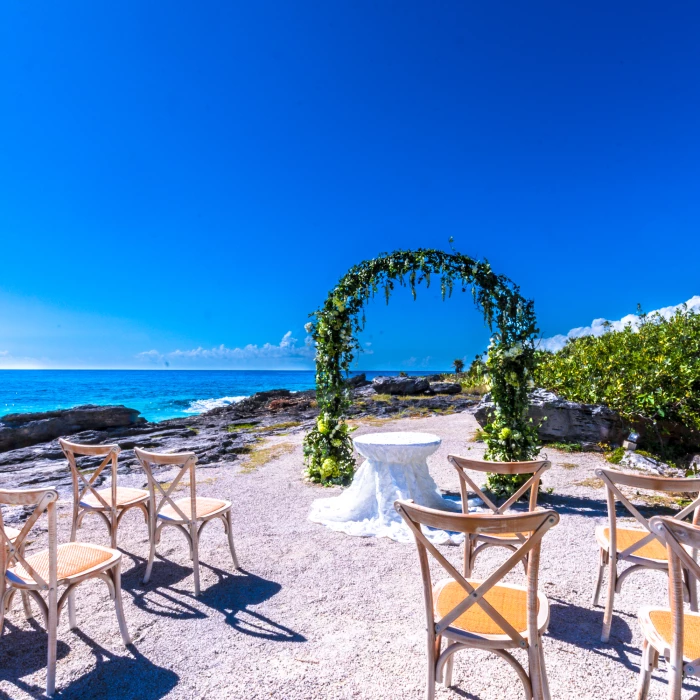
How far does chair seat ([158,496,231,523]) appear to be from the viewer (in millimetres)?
4176

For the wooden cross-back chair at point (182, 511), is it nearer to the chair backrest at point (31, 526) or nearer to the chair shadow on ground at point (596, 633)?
the chair backrest at point (31, 526)

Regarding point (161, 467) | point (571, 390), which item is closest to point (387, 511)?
point (161, 467)

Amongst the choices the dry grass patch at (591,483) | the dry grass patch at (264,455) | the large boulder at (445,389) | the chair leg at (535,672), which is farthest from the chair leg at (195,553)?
the large boulder at (445,389)

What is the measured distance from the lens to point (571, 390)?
11.2 m

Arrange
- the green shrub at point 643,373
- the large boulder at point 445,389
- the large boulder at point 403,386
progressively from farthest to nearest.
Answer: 1. the large boulder at point 403,386
2. the large boulder at point 445,389
3. the green shrub at point 643,373

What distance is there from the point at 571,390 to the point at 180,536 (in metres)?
9.43

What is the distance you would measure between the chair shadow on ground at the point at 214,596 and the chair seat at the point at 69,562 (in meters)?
0.79

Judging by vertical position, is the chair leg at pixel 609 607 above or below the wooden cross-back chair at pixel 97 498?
below

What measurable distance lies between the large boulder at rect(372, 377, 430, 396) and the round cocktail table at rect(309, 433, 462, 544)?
2145 cm

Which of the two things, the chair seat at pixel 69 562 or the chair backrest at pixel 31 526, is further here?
the chair seat at pixel 69 562

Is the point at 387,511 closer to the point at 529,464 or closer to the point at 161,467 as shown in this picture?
the point at 529,464

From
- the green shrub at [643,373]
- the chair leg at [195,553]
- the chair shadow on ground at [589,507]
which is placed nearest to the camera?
the chair leg at [195,553]

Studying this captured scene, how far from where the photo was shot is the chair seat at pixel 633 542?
3.21m

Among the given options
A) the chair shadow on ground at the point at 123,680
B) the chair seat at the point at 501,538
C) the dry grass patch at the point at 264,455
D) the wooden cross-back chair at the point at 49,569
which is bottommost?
the chair shadow on ground at the point at 123,680
